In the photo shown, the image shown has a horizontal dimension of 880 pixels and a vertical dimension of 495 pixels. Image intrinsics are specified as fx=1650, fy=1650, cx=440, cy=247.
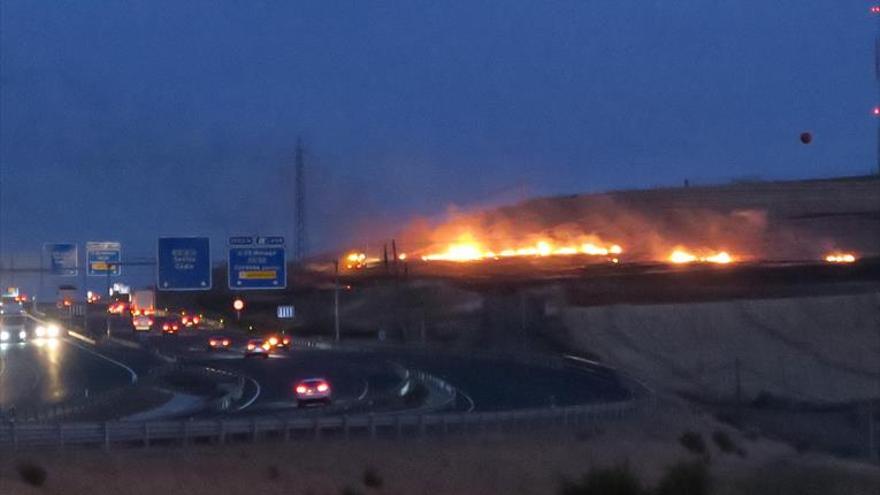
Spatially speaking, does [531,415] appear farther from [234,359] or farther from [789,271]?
[789,271]

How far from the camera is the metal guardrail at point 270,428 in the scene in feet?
A: 101

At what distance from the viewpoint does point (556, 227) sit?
143 meters

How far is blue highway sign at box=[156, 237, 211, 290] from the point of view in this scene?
2458 inches

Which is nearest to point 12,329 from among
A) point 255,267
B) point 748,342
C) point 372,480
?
point 255,267

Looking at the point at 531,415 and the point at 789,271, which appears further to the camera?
the point at 789,271

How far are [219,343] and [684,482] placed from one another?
65483 millimetres

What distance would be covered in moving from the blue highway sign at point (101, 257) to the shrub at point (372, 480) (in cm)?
4816

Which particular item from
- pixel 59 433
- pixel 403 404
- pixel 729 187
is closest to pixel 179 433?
pixel 59 433

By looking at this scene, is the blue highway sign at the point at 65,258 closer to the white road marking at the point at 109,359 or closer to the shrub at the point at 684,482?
the white road marking at the point at 109,359

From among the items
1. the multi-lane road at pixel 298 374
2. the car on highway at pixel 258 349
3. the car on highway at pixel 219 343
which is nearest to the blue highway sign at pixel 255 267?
the multi-lane road at pixel 298 374

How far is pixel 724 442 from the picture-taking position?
39406mm

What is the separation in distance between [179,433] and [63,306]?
423ft

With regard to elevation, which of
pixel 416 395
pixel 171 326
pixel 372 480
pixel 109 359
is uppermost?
pixel 171 326

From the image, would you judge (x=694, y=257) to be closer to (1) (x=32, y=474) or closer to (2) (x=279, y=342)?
(2) (x=279, y=342)
